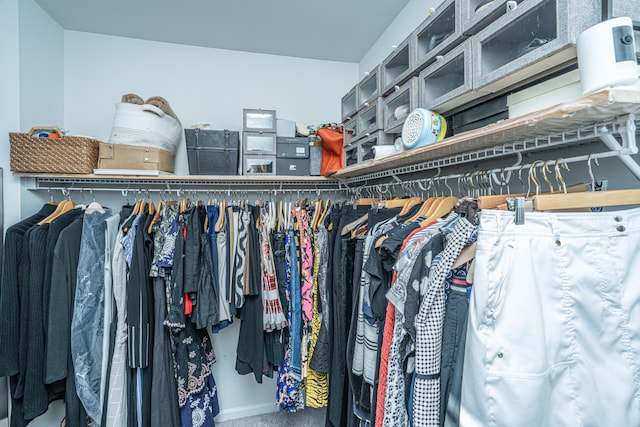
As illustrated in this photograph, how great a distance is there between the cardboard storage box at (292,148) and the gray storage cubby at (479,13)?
114 centimetres

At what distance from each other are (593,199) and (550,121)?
0.19 metres

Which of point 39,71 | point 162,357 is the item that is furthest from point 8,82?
point 162,357

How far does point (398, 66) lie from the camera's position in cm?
134

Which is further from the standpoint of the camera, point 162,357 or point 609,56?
point 162,357

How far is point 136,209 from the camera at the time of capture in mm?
1593

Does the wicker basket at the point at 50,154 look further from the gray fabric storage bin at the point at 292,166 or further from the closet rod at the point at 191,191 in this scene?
the gray fabric storage bin at the point at 292,166

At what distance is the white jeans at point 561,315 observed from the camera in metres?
0.57

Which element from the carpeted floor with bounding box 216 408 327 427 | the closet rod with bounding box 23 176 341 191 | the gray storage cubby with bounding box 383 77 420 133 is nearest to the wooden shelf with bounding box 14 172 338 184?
the closet rod with bounding box 23 176 341 191

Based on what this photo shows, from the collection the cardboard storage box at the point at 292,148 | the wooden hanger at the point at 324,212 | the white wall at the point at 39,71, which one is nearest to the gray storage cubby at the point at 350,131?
the cardboard storage box at the point at 292,148

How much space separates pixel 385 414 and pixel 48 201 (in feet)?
6.78

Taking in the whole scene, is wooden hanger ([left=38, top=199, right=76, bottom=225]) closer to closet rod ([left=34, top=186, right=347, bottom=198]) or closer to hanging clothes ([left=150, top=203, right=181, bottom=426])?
closet rod ([left=34, top=186, right=347, bottom=198])

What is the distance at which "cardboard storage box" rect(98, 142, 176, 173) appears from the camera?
1578 millimetres

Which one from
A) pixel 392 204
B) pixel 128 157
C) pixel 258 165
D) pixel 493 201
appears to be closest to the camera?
→ pixel 493 201

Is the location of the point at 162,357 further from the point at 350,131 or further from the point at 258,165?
the point at 350,131
